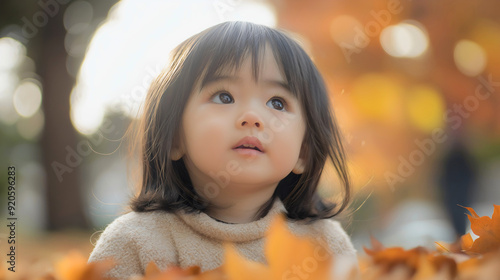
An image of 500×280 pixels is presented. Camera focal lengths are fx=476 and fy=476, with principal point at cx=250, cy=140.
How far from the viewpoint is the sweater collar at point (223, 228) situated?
56.3 inches

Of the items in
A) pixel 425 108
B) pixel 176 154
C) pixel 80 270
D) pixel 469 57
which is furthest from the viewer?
pixel 425 108

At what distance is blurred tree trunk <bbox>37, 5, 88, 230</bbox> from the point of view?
678 cm

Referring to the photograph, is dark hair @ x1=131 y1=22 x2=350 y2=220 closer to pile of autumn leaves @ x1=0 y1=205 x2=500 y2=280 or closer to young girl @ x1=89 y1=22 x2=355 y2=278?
young girl @ x1=89 y1=22 x2=355 y2=278

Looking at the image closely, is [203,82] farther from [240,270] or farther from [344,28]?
[344,28]

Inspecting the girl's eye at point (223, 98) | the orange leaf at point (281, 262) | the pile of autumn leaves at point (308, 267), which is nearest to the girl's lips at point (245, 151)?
the girl's eye at point (223, 98)

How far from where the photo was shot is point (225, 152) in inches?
56.0

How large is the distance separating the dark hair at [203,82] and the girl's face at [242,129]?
45 millimetres

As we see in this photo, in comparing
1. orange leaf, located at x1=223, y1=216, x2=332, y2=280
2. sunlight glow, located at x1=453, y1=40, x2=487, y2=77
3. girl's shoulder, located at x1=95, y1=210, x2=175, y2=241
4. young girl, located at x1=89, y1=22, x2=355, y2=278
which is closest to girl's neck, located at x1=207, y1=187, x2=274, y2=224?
young girl, located at x1=89, y1=22, x2=355, y2=278

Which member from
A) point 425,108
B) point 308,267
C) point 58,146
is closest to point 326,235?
point 308,267

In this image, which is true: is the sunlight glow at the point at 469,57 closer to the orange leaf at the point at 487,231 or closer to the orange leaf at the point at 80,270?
the orange leaf at the point at 487,231

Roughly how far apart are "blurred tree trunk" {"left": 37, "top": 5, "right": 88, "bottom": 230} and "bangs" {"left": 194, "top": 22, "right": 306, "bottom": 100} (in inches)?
222

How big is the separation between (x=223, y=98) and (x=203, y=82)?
0.29 feet

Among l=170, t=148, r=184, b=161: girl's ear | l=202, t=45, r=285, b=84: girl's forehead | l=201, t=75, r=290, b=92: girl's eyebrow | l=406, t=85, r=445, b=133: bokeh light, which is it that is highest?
l=202, t=45, r=285, b=84: girl's forehead

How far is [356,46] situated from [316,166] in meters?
3.89
